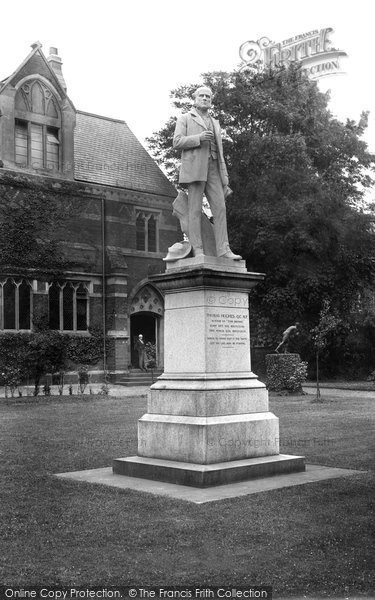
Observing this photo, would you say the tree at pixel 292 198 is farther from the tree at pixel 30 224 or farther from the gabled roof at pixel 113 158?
the tree at pixel 30 224

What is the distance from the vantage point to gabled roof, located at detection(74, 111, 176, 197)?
117 ft

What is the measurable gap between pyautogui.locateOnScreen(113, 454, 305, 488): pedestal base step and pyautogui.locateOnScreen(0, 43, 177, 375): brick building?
2243cm

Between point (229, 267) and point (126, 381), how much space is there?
77.9ft

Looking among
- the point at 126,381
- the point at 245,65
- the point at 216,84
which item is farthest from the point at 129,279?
the point at 245,65

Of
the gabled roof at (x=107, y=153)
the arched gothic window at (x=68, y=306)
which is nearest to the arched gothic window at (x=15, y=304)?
the arched gothic window at (x=68, y=306)

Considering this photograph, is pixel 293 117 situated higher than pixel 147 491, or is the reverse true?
pixel 293 117

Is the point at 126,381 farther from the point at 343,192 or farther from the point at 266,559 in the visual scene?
the point at 266,559

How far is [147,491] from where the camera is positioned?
8.56 meters

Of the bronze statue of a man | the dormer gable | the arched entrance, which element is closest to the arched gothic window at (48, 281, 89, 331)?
the arched entrance

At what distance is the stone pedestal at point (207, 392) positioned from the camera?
9.34 meters

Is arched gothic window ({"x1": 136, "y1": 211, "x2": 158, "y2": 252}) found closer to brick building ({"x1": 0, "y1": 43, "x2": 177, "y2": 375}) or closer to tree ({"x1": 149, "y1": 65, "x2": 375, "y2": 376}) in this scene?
brick building ({"x1": 0, "y1": 43, "x2": 177, "y2": 375})

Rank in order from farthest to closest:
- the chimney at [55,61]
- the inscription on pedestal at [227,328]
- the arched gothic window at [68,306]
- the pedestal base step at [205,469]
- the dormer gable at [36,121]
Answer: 1. the chimney at [55,61]
2. the arched gothic window at [68,306]
3. the dormer gable at [36,121]
4. the inscription on pedestal at [227,328]
5. the pedestal base step at [205,469]

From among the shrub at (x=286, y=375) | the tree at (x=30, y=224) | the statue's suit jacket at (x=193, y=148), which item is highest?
the tree at (x=30, y=224)

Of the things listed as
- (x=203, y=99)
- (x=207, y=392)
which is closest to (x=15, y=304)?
(x=203, y=99)
